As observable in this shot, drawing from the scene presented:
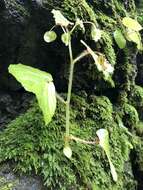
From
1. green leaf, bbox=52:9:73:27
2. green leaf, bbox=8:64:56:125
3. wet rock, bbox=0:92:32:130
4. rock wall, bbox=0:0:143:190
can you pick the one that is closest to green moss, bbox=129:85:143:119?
rock wall, bbox=0:0:143:190

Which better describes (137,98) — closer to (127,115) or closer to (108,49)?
(127,115)

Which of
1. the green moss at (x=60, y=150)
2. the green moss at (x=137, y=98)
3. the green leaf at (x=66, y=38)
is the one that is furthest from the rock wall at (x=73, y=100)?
the green leaf at (x=66, y=38)

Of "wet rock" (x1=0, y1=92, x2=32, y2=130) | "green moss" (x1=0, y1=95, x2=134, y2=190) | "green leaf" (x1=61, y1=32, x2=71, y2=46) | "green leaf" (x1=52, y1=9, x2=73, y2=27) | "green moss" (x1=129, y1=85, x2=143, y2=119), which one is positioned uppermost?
"green leaf" (x1=52, y1=9, x2=73, y2=27)

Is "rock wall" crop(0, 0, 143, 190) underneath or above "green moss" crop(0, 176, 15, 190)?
above

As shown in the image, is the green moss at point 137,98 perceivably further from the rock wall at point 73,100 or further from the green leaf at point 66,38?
the green leaf at point 66,38

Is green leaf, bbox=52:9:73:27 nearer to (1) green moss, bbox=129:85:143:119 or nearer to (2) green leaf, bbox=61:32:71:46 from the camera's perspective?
(2) green leaf, bbox=61:32:71:46

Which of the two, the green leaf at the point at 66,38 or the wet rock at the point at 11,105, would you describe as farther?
the wet rock at the point at 11,105

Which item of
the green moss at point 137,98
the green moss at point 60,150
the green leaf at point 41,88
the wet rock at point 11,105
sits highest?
the green leaf at point 41,88

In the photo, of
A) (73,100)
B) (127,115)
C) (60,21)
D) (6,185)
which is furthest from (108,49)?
(6,185)
